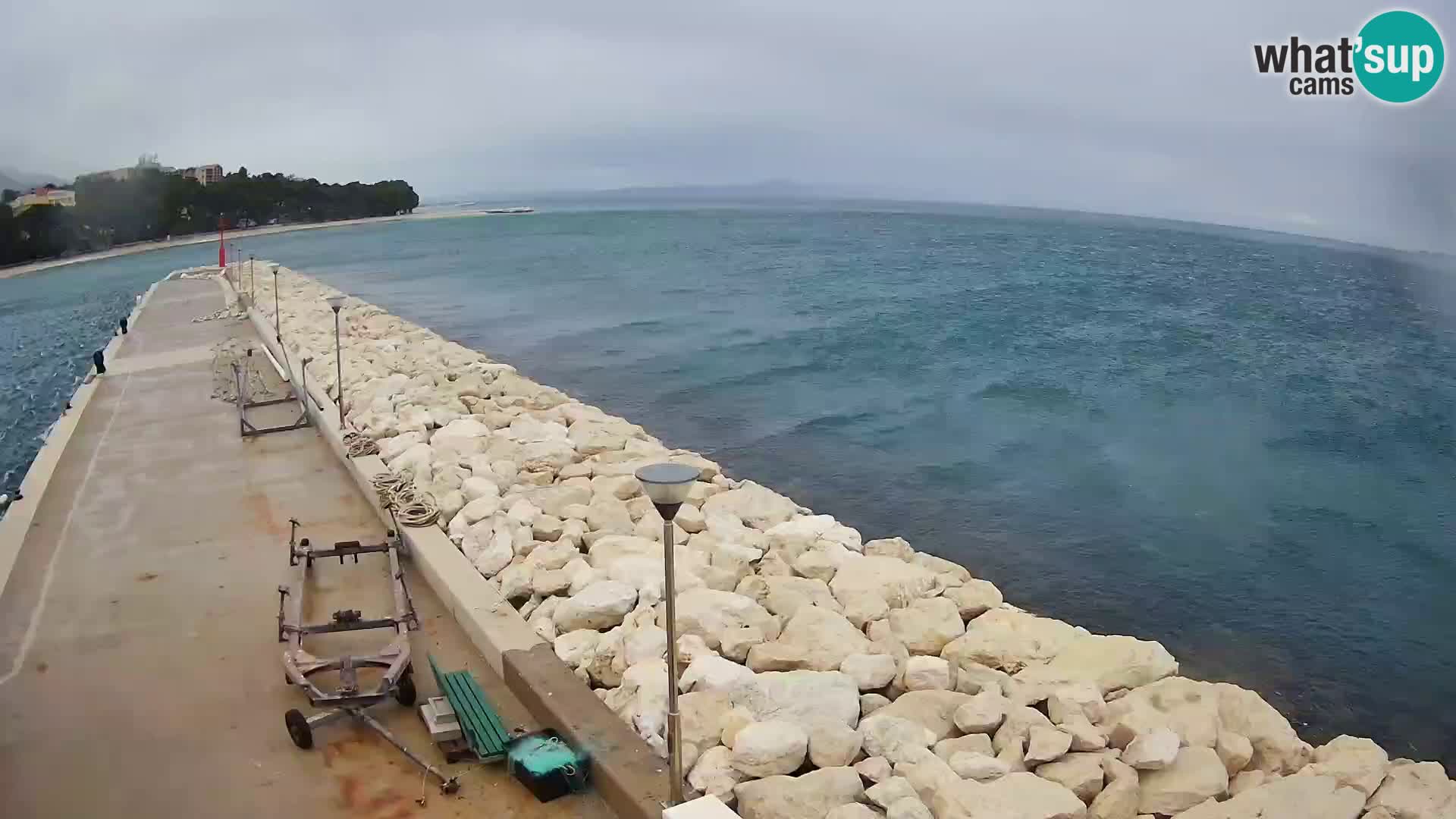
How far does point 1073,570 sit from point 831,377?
Answer: 10.1m

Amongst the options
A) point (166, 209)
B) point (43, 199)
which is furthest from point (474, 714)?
point (166, 209)

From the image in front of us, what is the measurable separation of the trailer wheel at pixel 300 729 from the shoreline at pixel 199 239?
36371 millimetres

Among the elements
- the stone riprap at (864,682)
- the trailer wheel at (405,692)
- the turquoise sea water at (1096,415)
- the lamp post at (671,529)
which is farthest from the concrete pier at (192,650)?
the turquoise sea water at (1096,415)

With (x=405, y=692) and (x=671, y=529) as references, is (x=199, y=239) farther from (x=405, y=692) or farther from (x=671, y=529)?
(x=671, y=529)

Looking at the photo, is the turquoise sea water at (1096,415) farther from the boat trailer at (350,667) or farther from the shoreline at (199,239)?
the boat trailer at (350,667)

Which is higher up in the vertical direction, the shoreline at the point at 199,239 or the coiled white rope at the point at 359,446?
the shoreline at the point at 199,239

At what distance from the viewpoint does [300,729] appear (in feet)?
15.2

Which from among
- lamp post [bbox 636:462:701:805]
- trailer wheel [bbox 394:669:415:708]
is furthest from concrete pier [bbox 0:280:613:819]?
lamp post [bbox 636:462:701:805]

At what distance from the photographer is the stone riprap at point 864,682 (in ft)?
13.9

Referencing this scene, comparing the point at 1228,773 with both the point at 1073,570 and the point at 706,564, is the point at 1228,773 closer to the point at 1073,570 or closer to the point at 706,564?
the point at 706,564

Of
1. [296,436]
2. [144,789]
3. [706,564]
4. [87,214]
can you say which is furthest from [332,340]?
[144,789]

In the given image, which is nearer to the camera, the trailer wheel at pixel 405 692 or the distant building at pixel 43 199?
the trailer wheel at pixel 405 692

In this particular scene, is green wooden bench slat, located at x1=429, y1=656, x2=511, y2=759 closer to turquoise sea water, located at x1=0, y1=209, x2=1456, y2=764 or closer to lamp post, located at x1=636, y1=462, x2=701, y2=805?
lamp post, located at x1=636, y1=462, x2=701, y2=805

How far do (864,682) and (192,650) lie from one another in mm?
3786
